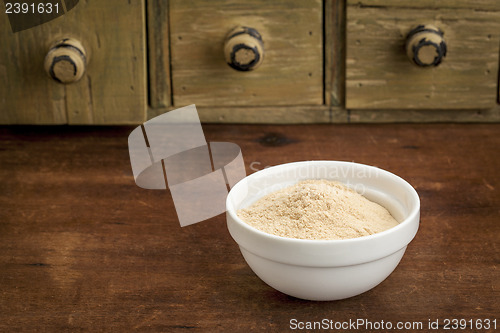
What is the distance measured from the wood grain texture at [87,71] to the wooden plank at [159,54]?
22 mm

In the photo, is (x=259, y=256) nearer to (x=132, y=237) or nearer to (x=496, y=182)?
(x=132, y=237)

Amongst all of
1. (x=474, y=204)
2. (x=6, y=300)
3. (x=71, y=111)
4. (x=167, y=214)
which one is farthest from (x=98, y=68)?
(x=474, y=204)

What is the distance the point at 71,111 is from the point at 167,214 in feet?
1.37

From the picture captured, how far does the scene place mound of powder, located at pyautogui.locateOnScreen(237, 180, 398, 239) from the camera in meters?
0.64

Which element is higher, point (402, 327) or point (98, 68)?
point (98, 68)

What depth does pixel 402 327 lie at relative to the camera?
0.61 metres

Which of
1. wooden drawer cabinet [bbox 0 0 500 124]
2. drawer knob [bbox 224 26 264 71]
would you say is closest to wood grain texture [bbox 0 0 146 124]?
wooden drawer cabinet [bbox 0 0 500 124]

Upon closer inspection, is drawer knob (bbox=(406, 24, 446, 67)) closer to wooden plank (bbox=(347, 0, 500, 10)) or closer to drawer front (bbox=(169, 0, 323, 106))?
wooden plank (bbox=(347, 0, 500, 10))

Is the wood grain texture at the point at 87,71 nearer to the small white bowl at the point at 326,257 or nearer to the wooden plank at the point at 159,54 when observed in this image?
the wooden plank at the point at 159,54

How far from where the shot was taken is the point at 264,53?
1177mm

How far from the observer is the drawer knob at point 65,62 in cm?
110

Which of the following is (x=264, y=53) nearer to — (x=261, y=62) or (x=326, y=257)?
(x=261, y=62)
